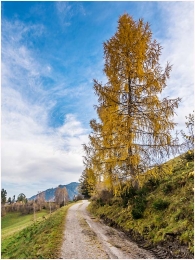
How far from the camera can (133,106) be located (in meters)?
13.4

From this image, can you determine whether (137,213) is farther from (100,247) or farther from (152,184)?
(152,184)

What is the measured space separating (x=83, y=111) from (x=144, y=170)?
776 cm

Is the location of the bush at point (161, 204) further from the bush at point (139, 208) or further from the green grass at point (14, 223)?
the green grass at point (14, 223)

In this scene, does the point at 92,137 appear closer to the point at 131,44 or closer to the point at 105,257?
the point at 131,44

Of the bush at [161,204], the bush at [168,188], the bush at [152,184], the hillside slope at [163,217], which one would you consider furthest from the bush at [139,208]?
the bush at [152,184]

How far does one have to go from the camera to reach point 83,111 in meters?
17.9

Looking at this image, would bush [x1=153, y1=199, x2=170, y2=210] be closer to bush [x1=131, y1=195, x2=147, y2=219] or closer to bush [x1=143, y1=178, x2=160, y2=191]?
bush [x1=131, y1=195, x2=147, y2=219]

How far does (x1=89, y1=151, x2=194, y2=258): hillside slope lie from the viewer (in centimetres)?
737

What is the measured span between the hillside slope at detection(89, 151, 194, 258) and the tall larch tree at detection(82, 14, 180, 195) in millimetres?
1420

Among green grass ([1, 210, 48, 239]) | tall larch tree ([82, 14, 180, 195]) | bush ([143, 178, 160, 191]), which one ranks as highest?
tall larch tree ([82, 14, 180, 195])

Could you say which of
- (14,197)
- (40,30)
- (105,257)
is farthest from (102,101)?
(14,197)

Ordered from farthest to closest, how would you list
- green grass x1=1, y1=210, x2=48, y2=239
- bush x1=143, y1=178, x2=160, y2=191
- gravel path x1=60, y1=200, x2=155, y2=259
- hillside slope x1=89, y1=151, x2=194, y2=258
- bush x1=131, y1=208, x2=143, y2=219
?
green grass x1=1, y1=210, x2=48, y2=239 < bush x1=143, y1=178, x2=160, y2=191 < bush x1=131, y1=208, x2=143, y2=219 < gravel path x1=60, y1=200, x2=155, y2=259 < hillside slope x1=89, y1=151, x2=194, y2=258

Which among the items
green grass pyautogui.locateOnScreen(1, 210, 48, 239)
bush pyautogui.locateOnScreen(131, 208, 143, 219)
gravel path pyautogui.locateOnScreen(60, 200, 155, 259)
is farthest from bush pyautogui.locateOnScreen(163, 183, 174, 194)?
green grass pyautogui.locateOnScreen(1, 210, 48, 239)

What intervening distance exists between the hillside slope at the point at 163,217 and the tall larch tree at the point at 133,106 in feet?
4.66
